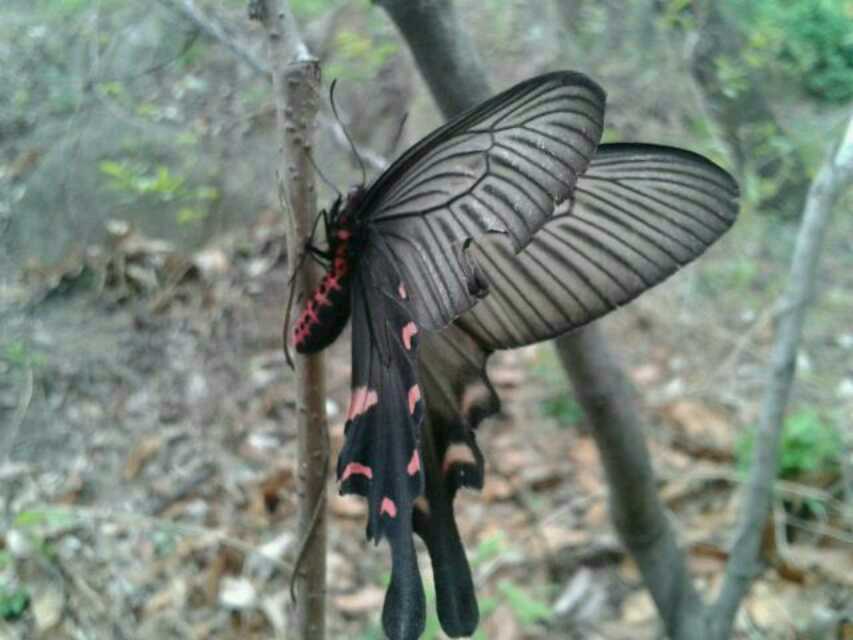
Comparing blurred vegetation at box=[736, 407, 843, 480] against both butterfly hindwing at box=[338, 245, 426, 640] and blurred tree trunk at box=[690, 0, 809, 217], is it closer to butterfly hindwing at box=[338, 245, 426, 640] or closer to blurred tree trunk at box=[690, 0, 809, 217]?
blurred tree trunk at box=[690, 0, 809, 217]

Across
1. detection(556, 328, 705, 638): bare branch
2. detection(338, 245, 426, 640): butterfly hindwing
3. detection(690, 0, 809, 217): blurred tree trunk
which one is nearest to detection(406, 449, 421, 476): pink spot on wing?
detection(338, 245, 426, 640): butterfly hindwing

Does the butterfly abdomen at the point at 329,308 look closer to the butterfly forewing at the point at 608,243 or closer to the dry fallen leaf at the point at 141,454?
the butterfly forewing at the point at 608,243

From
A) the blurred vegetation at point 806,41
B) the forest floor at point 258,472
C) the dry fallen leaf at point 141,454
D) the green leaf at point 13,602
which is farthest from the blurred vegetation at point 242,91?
the green leaf at point 13,602

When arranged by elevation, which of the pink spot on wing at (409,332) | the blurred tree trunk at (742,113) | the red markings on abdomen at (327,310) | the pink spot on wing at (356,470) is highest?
the red markings on abdomen at (327,310)

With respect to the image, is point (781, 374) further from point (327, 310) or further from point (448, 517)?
point (327, 310)

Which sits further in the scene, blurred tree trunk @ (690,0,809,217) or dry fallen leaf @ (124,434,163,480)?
blurred tree trunk @ (690,0,809,217)

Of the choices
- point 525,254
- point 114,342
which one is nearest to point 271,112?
point 114,342
